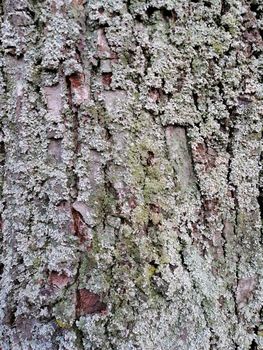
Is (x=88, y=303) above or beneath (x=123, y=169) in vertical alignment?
beneath

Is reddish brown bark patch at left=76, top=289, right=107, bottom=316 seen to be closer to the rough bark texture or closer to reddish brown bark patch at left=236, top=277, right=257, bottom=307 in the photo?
the rough bark texture

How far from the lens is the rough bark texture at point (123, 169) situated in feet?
2.63

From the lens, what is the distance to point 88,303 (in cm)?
80

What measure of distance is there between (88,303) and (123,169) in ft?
0.92

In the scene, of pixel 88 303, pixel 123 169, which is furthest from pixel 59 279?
pixel 123 169

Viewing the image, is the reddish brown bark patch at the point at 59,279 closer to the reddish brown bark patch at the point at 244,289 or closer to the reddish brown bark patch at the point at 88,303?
the reddish brown bark patch at the point at 88,303

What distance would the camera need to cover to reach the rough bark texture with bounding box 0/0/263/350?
803 millimetres

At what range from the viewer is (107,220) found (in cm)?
81

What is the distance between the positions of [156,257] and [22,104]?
1.38ft

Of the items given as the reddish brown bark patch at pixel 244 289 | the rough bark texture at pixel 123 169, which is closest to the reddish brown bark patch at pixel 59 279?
the rough bark texture at pixel 123 169

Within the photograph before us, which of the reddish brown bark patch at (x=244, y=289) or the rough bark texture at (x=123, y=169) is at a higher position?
the rough bark texture at (x=123, y=169)

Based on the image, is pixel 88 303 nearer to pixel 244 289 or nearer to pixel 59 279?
pixel 59 279

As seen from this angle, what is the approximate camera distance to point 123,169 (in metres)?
0.81

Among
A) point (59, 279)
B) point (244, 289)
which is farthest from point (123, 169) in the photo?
point (244, 289)
